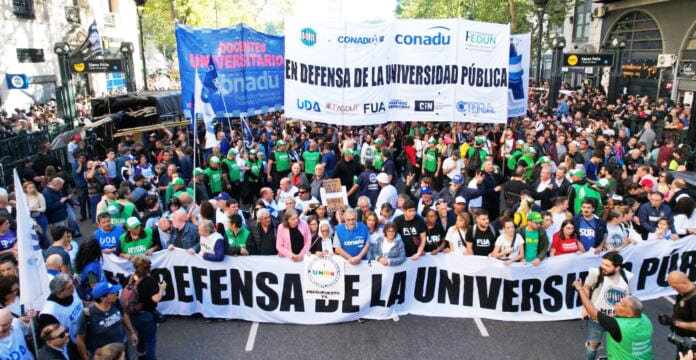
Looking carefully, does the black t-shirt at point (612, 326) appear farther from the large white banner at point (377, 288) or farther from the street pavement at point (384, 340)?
the large white banner at point (377, 288)

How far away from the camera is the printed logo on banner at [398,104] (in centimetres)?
1044

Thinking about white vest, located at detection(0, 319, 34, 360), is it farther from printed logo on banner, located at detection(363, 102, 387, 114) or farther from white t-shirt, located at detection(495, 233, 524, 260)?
printed logo on banner, located at detection(363, 102, 387, 114)

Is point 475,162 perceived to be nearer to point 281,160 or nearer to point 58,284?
point 281,160

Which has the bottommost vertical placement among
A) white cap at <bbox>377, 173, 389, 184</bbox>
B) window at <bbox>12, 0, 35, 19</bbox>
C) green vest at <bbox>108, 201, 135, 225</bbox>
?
green vest at <bbox>108, 201, 135, 225</bbox>

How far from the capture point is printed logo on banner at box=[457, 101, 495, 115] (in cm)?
1025

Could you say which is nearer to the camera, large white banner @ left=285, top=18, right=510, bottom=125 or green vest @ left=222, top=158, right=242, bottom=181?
large white banner @ left=285, top=18, right=510, bottom=125

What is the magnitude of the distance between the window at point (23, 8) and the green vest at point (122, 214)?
23.6 metres

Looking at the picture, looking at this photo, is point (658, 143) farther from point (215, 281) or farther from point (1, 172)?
point (1, 172)

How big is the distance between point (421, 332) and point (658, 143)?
31.3 ft

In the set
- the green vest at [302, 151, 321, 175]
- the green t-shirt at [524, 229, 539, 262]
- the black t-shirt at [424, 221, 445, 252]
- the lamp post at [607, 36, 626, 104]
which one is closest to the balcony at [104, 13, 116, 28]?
the green vest at [302, 151, 321, 175]

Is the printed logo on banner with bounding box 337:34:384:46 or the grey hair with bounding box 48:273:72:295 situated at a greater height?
the printed logo on banner with bounding box 337:34:384:46

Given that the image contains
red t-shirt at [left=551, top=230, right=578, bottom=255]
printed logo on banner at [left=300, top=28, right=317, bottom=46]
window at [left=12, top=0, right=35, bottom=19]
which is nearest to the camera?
red t-shirt at [left=551, top=230, right=578, bottom=255]

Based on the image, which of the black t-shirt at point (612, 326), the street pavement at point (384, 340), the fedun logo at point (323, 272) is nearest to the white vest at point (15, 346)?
the street pavement at point (384, 340)

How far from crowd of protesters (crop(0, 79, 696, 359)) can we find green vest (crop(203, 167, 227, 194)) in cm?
2
